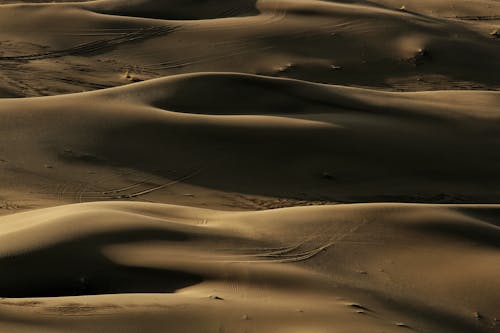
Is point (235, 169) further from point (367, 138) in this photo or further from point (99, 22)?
point (99, 22)

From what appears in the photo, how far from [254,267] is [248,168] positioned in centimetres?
375

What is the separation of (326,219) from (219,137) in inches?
120

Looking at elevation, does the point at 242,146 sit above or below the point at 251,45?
below

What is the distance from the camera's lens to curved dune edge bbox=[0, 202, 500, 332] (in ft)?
17.7

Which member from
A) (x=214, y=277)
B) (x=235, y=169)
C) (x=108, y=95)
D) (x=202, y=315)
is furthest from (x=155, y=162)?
(x=202, y=315)

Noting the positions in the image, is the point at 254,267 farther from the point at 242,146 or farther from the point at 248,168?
the point at 242,146

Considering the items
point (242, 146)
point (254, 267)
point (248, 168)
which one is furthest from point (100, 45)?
point (254, 267)

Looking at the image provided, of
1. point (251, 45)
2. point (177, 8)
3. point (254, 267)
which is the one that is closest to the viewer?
point (254, 267)

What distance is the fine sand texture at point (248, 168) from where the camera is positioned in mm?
5949

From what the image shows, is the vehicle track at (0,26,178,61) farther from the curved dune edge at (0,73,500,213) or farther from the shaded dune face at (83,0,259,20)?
the curved dune edge at (0,73,500,213)

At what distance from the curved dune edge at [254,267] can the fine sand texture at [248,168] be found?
18mm

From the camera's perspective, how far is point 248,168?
1002 centimetres

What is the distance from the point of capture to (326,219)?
7.63 metres

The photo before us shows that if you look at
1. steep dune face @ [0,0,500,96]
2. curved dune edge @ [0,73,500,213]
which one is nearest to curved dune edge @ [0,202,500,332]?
curved dune edge @ [0,73,500,213]
